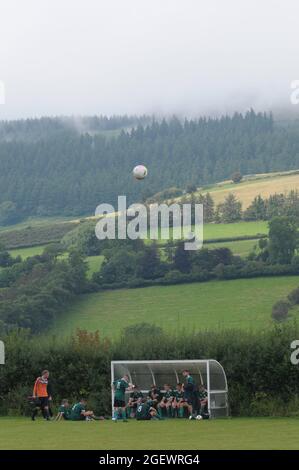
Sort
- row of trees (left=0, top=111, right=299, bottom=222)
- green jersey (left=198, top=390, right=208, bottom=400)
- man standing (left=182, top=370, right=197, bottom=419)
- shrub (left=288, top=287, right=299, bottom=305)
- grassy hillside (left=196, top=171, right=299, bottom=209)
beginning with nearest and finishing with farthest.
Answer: man standing (left=182, top=370, right=197, bottom=419)
green jersey (left=198, top=390, right=208, bottom=400)
shrub (left=288, top=287, right=299, bottom=305)
grassy hillside (left=196, top=171, right=299, bottom=209)
row of trees (left=0, top=111, right=299, bottom=222)

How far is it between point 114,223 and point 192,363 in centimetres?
11132

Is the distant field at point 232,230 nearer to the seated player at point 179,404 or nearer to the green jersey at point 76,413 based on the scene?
the seated player at point 179,404

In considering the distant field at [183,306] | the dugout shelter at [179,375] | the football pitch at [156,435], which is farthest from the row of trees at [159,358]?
the distant field at [183,306]

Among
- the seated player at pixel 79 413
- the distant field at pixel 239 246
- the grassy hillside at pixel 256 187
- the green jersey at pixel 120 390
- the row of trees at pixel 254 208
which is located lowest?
the distant field at pixel 239 246

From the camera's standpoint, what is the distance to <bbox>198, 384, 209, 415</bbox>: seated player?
110ft

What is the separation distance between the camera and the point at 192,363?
34.6 meters

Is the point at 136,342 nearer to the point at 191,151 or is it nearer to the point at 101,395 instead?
the point at 101,395

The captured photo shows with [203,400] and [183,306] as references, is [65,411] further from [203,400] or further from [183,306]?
[183,306]

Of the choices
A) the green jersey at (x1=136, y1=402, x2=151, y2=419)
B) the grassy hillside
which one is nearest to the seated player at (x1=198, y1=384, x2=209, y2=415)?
the green jersey at (x1=136, y1=402, x2=151, y2=419)

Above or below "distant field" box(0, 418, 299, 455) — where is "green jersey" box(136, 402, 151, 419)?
below

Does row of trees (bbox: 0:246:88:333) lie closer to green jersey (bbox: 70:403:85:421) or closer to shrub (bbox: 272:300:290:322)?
shrub (bbox: 272:300:290:322)

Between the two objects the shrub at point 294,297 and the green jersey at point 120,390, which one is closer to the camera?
the green jersey at point 120,390

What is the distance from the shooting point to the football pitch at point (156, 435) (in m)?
22.1

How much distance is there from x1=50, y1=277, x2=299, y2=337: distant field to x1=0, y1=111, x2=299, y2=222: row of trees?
44940mm
